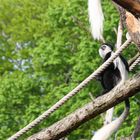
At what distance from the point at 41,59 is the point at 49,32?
2813mm

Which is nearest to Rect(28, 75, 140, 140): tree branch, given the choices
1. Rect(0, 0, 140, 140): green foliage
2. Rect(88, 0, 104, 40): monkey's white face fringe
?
Rect(88, 0, 104, 40): monkey's white face fringe

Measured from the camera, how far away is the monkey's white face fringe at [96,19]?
12.4 feet

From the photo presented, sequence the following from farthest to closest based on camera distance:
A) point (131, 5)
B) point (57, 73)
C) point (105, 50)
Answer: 1. point (57, 73)
2. point (105, 50)
3. point (131, 5)

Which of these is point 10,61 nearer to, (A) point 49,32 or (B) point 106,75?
(A) point 49,32

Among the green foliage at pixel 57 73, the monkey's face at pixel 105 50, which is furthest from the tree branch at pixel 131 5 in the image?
the green foliage at pixel 57 73

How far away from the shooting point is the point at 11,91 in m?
15.8

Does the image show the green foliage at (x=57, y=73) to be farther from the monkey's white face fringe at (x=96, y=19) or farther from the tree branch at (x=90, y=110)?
the monkey's white face fringe at (x=96, y=19)

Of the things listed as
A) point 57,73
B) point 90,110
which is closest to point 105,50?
point 90,110

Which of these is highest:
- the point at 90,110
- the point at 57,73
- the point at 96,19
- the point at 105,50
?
the point at 57,73

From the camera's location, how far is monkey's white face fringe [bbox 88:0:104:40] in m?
3.77

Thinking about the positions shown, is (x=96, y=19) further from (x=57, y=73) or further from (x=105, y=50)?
(x=57, y=73)

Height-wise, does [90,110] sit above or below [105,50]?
below

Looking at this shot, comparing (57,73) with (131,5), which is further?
(57,73)

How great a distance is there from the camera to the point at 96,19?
151 inches
